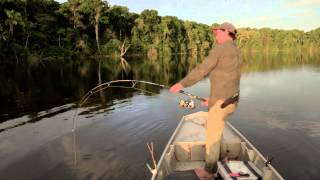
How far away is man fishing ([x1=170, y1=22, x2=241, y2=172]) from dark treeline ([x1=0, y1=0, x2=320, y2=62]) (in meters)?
66.1

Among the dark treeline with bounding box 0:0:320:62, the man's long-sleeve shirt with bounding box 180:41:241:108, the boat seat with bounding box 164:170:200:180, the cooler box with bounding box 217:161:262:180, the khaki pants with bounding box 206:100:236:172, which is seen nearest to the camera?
the man's long-sleeve shirt with bounding box 180:41:241:108

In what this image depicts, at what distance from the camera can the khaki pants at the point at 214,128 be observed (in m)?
8.12

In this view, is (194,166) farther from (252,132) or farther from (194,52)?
(194,52)

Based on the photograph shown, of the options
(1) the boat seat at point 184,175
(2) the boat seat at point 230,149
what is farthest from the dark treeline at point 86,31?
(2) the boat seat at point 230,149

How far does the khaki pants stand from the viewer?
812cm

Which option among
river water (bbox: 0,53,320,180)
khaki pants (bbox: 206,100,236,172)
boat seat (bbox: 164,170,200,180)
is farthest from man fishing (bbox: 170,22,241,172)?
river water (bbox: 0,53,320,180)

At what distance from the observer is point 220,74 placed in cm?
785

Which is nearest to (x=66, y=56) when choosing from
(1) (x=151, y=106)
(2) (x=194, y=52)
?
(2) (x=194, y=52)

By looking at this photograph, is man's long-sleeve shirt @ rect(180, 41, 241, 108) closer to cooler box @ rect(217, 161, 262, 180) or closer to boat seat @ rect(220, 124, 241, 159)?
cooler box @ rect(217, 161, 262, 180)

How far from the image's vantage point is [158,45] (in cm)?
11606

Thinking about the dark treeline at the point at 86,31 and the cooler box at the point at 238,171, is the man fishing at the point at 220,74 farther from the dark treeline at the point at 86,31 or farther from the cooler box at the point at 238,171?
the dark treeline at the point at 86,31

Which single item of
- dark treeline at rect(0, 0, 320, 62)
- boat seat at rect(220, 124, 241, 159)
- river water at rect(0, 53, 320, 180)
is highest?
dark treeline at rect(0, 0, 320, 62)

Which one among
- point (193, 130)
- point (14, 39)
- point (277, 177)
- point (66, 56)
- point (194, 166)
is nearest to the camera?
point (277, 177)

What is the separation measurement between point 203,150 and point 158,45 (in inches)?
4208
